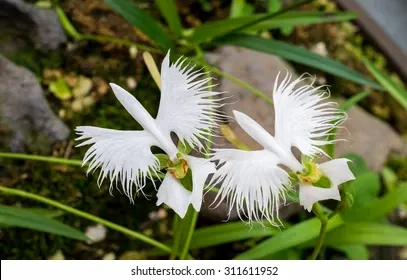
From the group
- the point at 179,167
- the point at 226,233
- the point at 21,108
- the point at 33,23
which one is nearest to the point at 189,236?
the point at 226,233

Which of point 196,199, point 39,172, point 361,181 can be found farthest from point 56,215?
point 361,181

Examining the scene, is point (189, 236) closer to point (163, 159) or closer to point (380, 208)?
point (163, 159)

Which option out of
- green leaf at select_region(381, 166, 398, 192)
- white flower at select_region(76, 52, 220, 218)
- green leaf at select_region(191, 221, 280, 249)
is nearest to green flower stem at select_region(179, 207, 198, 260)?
green leaf at select_region(191, 221, 280, 249)

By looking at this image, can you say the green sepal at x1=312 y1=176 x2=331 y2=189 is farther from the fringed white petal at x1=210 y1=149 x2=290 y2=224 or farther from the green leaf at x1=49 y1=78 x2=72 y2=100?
the green leaf at x1=49 y1=78 x2=72 y2=100

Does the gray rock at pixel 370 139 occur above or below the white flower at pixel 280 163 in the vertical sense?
above

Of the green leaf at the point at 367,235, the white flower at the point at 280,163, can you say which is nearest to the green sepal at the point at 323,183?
the white flower at the point at 280,163

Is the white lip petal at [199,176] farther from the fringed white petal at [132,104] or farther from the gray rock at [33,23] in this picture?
the gray rock at [33,23]
